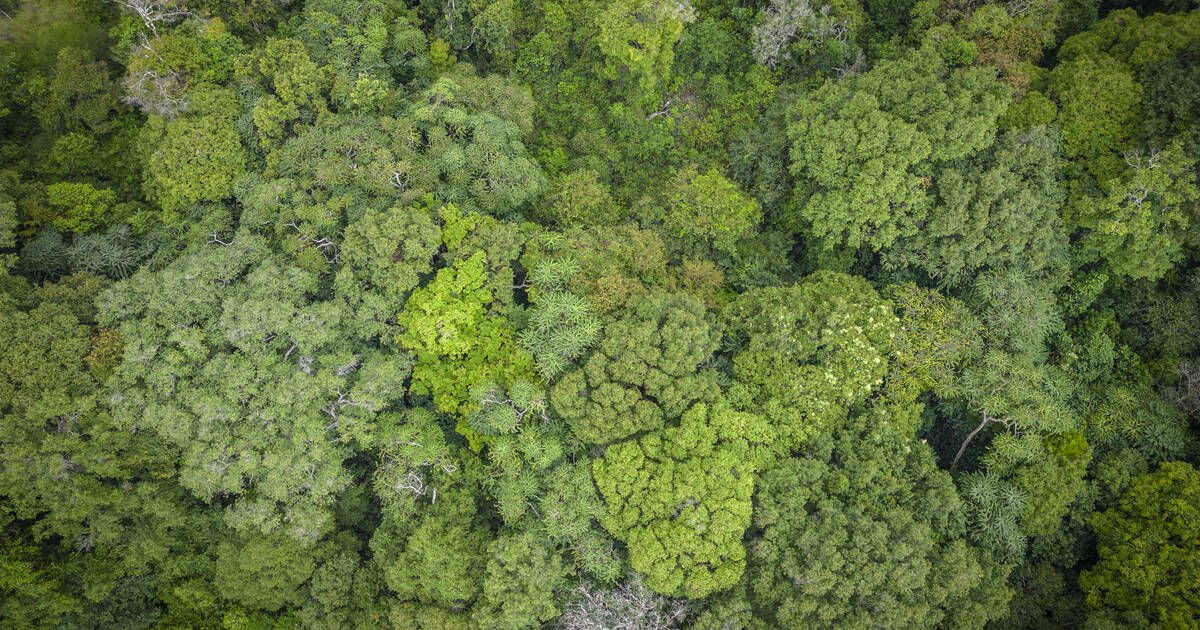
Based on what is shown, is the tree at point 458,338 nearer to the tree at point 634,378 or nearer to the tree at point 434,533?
the tree at point 434,533

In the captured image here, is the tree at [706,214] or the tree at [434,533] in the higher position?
the tree at [706,214]

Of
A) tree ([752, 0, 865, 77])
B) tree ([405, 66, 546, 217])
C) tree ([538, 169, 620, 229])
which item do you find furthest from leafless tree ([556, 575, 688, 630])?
tree ([752, 0, 865, 77])

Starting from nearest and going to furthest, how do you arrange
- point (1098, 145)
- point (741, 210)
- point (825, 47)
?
point (1098, 145)
point (741, 210)
point (825, 47)

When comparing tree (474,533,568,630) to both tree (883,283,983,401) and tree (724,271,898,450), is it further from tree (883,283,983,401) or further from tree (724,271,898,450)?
tree (883,283,983,401)

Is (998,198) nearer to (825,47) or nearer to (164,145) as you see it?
(825,47)

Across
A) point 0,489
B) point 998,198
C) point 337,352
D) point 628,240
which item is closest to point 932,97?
point 998,198

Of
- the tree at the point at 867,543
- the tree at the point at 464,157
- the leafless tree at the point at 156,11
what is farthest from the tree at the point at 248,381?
the tree at the point at 867,543
